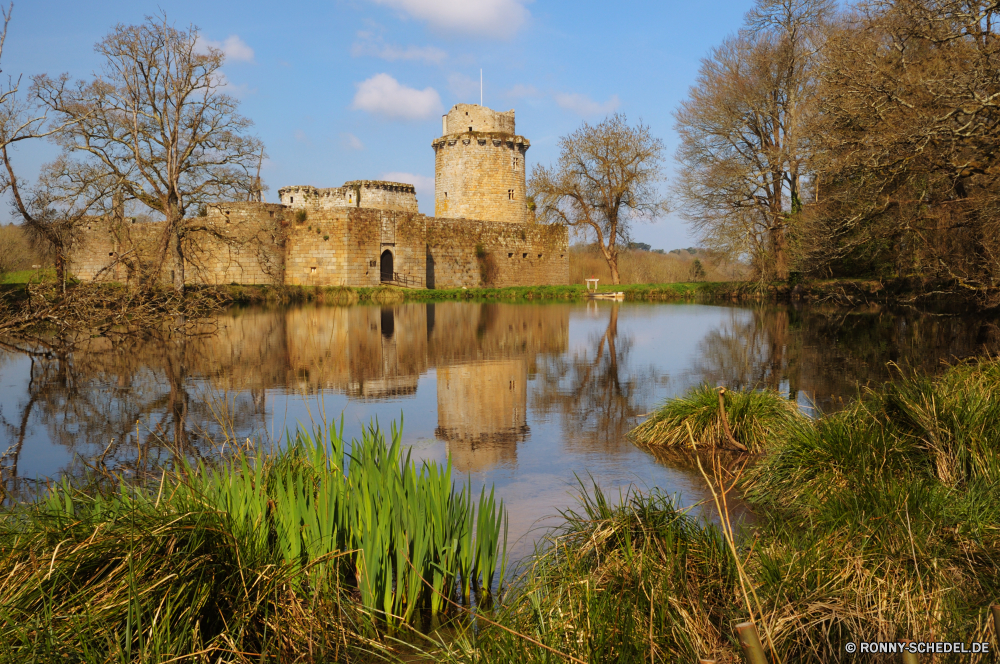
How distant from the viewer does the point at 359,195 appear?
129 feet

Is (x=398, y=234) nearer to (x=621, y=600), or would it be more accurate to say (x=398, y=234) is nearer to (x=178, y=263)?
(x=178, y=263)

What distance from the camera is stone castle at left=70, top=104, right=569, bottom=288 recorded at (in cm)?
3053

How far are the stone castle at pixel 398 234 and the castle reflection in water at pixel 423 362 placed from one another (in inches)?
426

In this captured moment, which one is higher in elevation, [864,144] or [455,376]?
[864,144]

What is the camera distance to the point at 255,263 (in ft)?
102

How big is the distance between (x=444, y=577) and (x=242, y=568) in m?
0.86

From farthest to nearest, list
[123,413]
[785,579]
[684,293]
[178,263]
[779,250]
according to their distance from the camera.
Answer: [684,293]
[779,250]
[178,263]
[123,413]
[785,579]

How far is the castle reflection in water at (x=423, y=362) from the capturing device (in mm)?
6621

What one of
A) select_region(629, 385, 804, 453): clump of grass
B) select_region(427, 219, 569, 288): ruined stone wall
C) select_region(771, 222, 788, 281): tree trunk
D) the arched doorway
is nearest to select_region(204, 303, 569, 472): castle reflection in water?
select_region(629, 385, 804, 453): clump of grass

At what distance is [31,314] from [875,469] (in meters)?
7.56

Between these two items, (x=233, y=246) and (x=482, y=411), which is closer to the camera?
(x=482, y=411)

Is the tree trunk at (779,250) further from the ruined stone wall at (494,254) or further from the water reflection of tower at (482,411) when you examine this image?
the water reflection of tower at (482,411)

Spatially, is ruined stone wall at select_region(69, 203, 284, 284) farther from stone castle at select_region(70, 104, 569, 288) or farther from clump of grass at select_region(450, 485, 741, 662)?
clump of grass at select_region(450, 485, 741, 662)

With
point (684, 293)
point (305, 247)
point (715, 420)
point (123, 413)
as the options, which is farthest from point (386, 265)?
point (715, 420)
